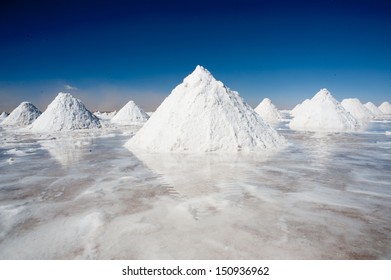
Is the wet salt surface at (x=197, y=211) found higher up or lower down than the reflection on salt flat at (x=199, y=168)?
lower down

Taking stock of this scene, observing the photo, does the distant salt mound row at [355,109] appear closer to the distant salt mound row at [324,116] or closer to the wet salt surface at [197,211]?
the distant salt mound row at [324,116]

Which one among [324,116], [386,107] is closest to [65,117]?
[324,116]

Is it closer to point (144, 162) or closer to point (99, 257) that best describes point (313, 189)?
point (99, 257)

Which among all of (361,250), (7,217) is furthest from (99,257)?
(361,250)

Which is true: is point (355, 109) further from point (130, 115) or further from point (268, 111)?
point (130, 115)

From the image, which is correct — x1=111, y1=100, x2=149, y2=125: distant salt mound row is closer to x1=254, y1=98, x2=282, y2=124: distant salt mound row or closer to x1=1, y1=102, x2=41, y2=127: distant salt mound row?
x1=1, y1=102, x2=41, y2=127: distant salt mound row

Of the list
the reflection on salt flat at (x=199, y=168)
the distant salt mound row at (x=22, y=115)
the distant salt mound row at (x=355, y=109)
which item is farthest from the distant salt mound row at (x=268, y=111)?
the reflection on salt flat at (x=199, y=168)
